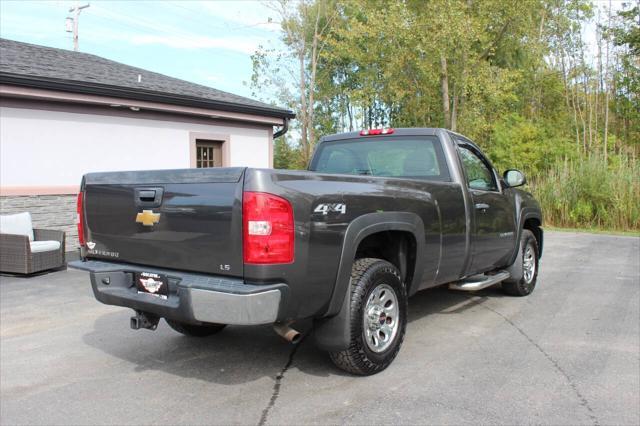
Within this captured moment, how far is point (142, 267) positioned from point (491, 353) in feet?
9.71

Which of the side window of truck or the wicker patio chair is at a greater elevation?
the side window of truck

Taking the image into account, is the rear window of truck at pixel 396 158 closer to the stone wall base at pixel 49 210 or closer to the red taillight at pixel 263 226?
the red taillight at pixel 263 226

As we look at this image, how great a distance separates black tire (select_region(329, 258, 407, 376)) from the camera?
12.2 feet

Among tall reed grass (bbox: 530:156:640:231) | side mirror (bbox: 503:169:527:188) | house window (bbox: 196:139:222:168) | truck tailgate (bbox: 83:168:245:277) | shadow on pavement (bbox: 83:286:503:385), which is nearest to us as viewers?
truck tailgate (bbox: 83:168:245:277)

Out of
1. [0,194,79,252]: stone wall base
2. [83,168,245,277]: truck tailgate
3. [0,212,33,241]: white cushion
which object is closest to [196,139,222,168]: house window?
[0,194,79,252]: stone wall base

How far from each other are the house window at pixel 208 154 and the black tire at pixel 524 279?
7803 millimetres

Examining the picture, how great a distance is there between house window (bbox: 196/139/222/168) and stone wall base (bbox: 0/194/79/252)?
3.20m

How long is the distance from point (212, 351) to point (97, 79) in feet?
25.7

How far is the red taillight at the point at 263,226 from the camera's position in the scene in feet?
10.1

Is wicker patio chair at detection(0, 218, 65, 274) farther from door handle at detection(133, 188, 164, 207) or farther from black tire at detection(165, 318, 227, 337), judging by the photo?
door handle at detection(133, 188, 164, 207)

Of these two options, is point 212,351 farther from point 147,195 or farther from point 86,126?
point 86,126

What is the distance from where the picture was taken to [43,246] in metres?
8.34

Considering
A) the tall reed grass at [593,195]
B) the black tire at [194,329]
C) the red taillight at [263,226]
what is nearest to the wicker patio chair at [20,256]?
the black tire at [194,329]

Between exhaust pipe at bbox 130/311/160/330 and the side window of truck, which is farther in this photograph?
the side window of truck
